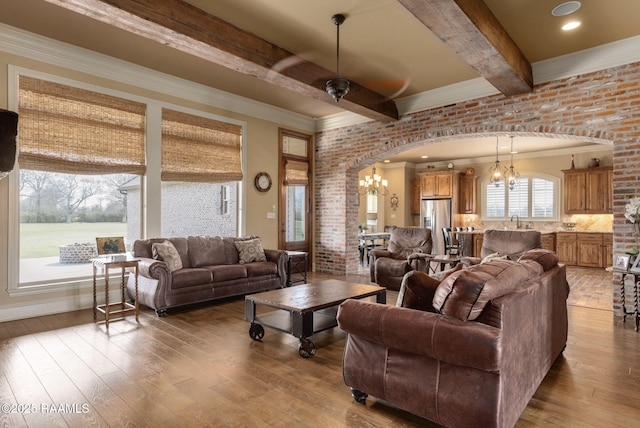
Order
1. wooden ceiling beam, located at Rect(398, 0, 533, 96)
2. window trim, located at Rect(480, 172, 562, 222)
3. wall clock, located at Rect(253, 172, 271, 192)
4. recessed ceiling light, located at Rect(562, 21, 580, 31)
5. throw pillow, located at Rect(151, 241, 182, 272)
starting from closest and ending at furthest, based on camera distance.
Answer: wooden ceiling beam, located at Rect(398, 0, 533, 96), recessed ceiling light, located at Rect(562, 21, 580, 31), throw pillow, located at Rect(151, 241, 182, 272), wall clock, located at Rect(253, 172, 271, 192), window trim, located at Rect(480, 172, 562, 222)

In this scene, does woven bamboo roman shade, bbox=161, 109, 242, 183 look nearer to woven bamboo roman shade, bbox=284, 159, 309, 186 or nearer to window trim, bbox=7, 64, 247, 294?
window trim, bbox=7, 64, 247, 294

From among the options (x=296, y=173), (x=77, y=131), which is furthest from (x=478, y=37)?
(x=77, y=131)

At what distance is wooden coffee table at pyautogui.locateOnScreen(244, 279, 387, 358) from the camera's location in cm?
308

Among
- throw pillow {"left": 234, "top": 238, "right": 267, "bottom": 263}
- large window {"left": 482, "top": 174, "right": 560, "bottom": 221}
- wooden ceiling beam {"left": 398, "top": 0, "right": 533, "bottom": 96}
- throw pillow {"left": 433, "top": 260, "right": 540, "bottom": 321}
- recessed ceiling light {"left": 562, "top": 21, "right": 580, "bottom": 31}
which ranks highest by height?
recessed ceiling light {"left": 562, "top": 21, "right": 580, "bottom": 31}

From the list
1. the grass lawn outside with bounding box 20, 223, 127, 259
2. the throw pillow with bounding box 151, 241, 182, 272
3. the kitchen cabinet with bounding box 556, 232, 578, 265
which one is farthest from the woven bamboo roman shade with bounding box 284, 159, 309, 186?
the kitchen cabinet with bounding box 556, 232, 578, 265

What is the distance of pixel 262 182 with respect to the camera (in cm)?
668

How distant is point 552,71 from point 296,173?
177 inches

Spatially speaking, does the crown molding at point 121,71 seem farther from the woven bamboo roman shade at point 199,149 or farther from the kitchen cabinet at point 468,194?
the kitchen cabinet at point 468,194

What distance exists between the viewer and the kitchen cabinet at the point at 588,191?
322 inches

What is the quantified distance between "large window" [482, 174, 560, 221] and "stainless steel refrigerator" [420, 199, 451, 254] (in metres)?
1.06

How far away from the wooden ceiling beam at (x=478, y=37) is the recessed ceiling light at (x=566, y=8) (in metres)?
0.47

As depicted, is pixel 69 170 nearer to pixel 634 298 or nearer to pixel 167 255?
pixel 167 255

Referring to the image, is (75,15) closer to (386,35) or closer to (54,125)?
(54,125)

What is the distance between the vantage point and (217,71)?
16.6 ft
